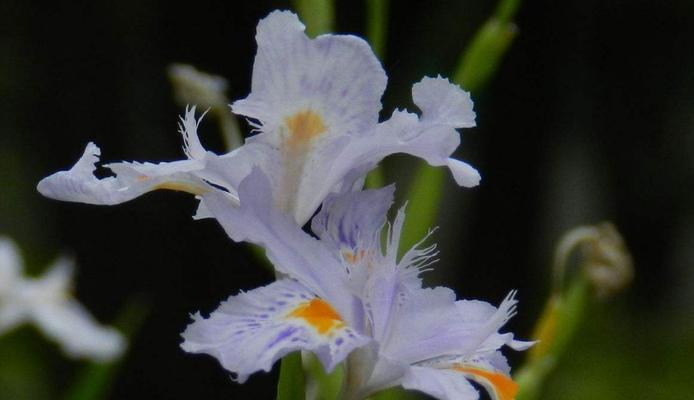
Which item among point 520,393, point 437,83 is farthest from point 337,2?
point 437,83

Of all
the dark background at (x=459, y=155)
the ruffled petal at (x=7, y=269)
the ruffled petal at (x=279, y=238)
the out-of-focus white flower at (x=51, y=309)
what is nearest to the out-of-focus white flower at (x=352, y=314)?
the ruffled petal at (x=279, y=238)

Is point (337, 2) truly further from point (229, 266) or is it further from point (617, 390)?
point (617, 390)

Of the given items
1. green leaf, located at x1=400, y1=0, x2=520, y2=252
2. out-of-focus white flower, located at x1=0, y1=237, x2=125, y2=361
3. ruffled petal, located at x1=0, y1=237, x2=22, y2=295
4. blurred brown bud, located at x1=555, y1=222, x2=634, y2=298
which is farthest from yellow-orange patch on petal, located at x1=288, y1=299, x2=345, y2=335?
ruffled petal, located at x1=0, y1=237, x2=22, y2=295

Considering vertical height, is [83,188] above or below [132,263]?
below

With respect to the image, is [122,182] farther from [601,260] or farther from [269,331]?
[601,260]

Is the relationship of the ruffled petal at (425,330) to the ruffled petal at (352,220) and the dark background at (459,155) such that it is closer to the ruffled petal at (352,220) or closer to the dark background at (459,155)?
the ruffled petal at (352,220)

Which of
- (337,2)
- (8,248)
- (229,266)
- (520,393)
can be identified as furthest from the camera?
(229,266)

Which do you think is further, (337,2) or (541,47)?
(541,47)
